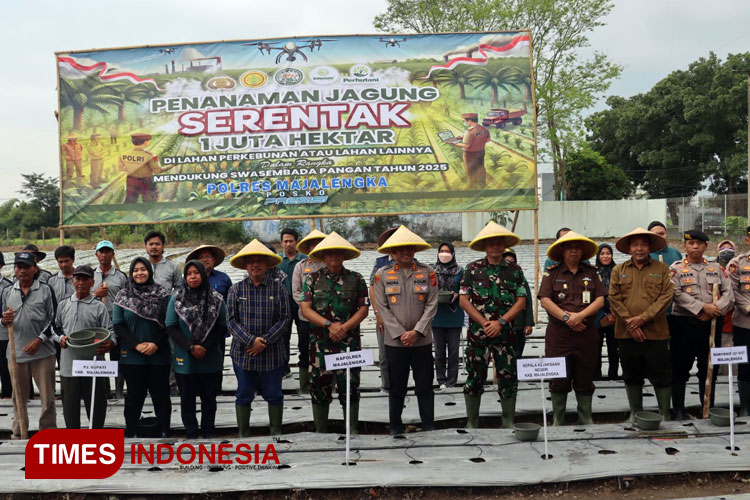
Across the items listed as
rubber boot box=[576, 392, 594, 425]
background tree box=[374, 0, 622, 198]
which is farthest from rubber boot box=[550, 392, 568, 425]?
background tree box=[374, 0, 622, 198]

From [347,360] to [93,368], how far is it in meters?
1.76

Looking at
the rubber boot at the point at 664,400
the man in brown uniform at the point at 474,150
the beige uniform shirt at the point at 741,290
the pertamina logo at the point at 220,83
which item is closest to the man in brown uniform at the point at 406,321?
the rubber boot at the point at 664,400

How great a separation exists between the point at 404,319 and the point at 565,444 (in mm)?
1443

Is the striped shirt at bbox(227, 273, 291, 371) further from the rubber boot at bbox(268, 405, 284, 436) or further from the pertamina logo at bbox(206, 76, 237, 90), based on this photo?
the pertamina logo at bbox(206, 76, 237, 90)

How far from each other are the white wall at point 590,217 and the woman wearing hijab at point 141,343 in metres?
22.3

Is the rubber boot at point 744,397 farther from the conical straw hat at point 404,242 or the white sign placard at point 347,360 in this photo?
the white sign placard at point 347,360

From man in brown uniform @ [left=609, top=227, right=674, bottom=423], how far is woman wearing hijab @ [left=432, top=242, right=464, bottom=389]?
58.6 inches

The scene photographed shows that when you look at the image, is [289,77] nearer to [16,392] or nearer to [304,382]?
[304,382]

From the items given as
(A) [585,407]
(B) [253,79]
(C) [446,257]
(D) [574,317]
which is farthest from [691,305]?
(B) [253,79]

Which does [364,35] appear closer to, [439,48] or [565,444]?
[439,48]

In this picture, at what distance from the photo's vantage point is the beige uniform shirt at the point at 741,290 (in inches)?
182

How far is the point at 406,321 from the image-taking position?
4.30 m

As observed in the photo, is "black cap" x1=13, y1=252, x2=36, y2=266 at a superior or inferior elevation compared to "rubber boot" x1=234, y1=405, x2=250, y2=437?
superior

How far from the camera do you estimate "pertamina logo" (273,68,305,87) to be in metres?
7.28
